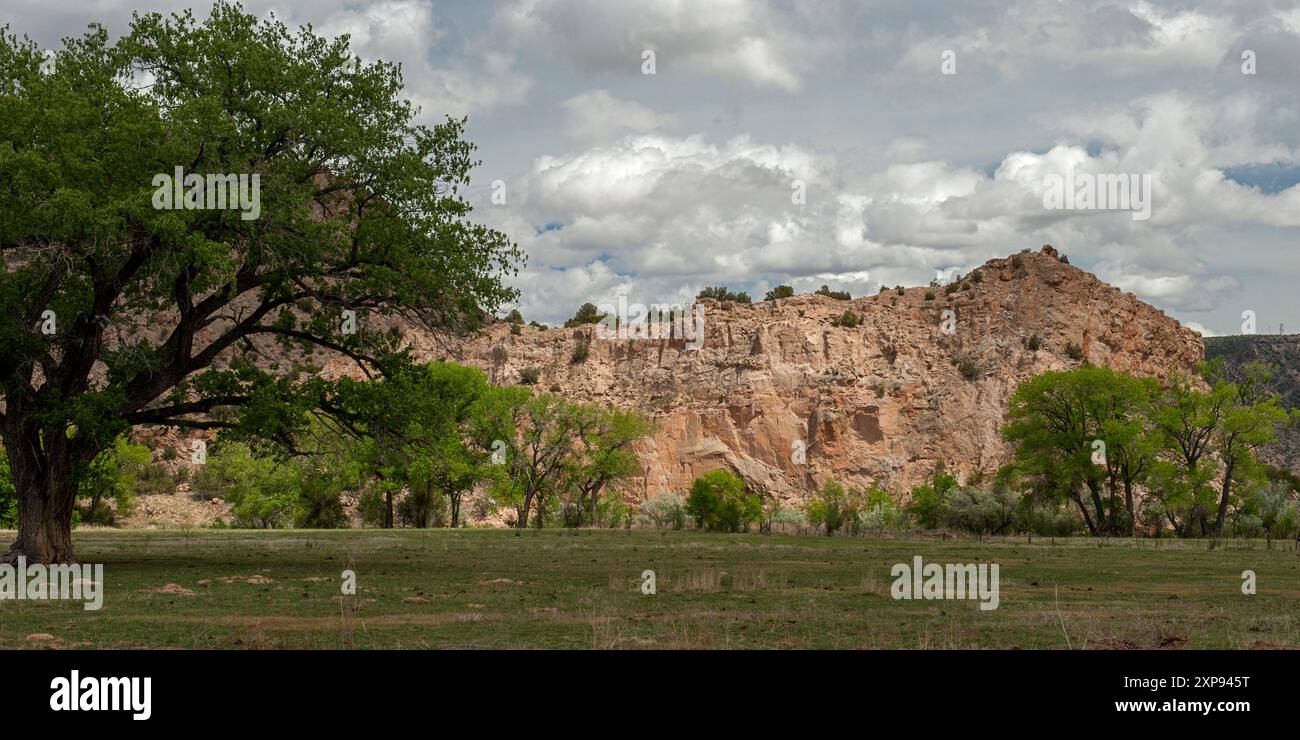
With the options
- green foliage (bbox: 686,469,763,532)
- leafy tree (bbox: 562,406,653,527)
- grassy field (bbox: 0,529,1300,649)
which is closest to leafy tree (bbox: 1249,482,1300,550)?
green foliage (bbox: 686,469,763,532)

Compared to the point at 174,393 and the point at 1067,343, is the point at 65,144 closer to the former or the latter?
the point at 174,393

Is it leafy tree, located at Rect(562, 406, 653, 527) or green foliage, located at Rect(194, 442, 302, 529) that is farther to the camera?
leafy tree, located at Rect(562, 406, 653, 527)

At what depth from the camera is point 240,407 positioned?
31484 millimetres

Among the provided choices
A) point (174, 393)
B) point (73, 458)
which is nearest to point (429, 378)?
point (174, 393)

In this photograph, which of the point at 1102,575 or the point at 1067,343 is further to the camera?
the point at 1067,343

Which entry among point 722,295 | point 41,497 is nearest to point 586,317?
point 722,295

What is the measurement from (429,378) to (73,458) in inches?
361

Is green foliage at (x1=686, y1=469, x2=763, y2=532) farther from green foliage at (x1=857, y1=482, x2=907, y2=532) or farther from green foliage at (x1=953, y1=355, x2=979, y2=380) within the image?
green foliage at (x1=953, y1=355, x2=979, y2=380)

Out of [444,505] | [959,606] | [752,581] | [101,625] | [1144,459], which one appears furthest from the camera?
[444,505]

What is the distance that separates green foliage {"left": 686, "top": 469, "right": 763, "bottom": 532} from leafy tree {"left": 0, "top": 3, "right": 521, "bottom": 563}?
4653cm

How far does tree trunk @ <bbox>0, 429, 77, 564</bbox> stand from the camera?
29.2m

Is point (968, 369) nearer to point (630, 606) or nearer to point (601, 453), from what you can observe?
point (601, 453)

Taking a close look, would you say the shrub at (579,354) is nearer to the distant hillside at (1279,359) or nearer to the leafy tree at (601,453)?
the leafy tree at (601,453)

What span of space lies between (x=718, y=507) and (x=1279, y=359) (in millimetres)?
97912
